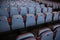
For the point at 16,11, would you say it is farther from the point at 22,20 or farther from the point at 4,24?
the point at 4,24

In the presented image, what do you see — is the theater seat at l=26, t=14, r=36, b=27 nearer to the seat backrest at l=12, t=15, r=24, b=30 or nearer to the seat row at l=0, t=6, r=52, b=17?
the seat backrest at l=12, t=15, r=24, b=30

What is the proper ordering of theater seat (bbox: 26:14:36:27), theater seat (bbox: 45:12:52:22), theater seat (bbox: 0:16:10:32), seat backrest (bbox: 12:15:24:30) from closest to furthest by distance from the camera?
theater seat (bbox: 0:16:10:32), seat backrest (bbox: 12:15:24:30), theater seat (bbox: 26:14:36:27), theater seat (bbox: 45:12:52:22)

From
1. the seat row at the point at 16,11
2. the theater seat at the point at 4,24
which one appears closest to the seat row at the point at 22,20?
the theater seat at the point at 4,24

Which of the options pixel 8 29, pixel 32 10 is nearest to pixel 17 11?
pixel 32 10

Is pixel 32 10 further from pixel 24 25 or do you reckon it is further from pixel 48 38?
pixel 48 38

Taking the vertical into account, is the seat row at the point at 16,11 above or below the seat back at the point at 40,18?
above

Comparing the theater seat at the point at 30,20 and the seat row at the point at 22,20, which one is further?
the theater seat at the point at 30,20

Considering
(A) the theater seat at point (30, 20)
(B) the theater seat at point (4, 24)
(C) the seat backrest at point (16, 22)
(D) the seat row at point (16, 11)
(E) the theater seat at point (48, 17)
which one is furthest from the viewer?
(E) the theater seat at point (48, 17)

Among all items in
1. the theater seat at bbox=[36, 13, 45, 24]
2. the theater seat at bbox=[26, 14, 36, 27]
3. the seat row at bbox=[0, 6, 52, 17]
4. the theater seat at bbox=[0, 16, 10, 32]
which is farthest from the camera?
the seat row at bbox=[0, 6, 52, 17]


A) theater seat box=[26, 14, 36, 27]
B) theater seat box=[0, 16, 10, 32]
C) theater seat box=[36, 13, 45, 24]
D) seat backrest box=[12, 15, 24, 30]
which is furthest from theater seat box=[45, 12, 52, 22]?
theater seat box=[0, 16, 10, 32]

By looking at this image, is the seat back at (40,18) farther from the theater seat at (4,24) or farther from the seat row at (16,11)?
the theater seat at (4,24)

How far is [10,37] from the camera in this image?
4.18 meters

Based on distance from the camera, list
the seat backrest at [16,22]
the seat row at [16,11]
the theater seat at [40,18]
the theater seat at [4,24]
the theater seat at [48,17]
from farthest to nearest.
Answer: the theater seat at [48,17], the seat row at [16,11], the theater seat at [40,18], the seat backrest at [16,22], the theater seat at [4,24]

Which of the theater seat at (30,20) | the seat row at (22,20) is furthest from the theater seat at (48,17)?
the theater seat at (30,20)
